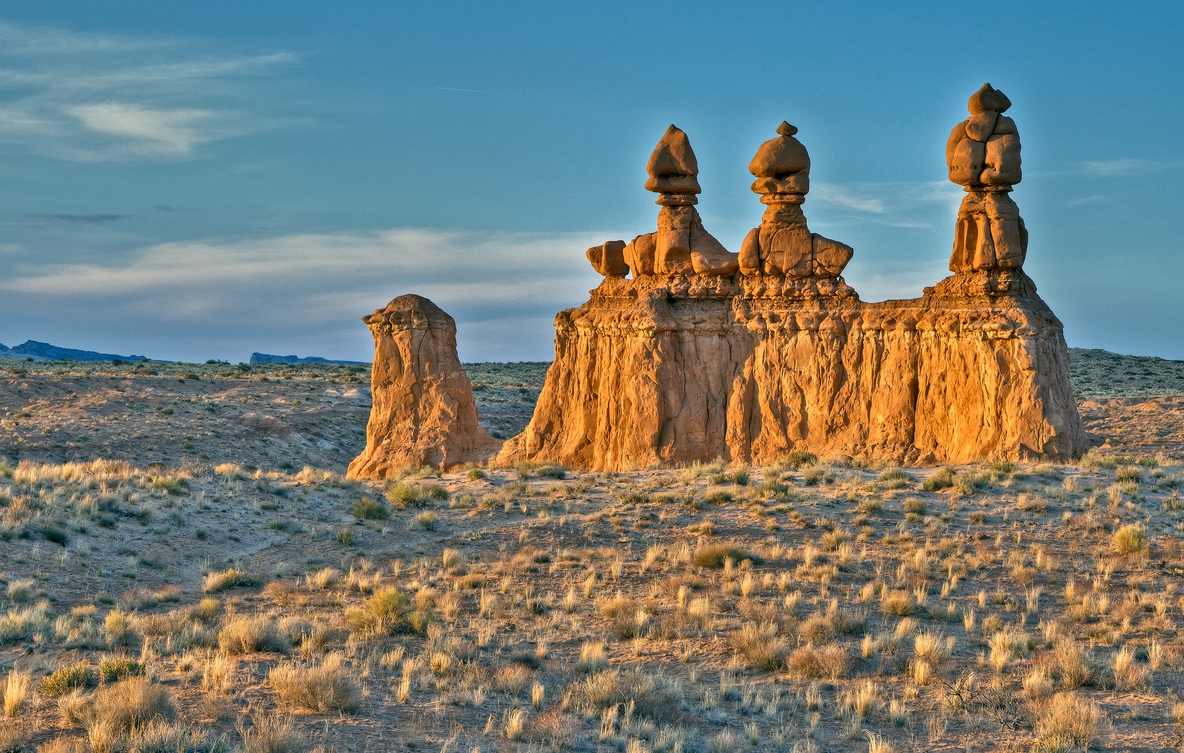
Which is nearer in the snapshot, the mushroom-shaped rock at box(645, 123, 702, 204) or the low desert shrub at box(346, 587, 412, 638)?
the low desert shrub at box(346, 587, 412, 638)

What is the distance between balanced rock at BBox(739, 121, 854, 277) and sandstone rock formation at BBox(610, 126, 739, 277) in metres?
1.41

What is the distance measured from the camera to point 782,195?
2802 cm

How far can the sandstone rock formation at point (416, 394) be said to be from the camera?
33028 mm

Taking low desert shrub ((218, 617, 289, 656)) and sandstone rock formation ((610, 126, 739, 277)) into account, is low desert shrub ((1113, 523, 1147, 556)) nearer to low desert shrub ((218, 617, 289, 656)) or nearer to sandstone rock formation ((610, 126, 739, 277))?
sandstone rock formation ((610, 126, 739, 277))

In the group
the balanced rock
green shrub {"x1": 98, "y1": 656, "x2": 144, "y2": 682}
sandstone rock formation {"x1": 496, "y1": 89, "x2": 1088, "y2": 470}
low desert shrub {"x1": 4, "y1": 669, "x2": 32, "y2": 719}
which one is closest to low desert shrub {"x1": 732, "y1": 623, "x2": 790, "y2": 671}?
green shrub {"x1": 98, "y1": 656, "x2": 144, "y2": 682}

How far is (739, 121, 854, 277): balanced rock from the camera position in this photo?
90.4ft

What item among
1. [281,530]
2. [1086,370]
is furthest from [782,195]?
[1086,370]

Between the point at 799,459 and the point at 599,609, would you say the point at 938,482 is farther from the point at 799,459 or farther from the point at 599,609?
the point at 599,609

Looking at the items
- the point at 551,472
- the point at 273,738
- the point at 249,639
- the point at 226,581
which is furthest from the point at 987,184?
the point at 273,738

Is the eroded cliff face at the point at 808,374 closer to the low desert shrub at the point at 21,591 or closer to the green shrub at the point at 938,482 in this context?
the green shrub at the point at 938,482

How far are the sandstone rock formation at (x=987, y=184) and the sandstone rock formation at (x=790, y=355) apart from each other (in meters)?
0.05

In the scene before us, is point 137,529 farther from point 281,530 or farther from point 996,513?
point 996,513

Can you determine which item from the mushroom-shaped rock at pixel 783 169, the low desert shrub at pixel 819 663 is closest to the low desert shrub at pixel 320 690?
the low desert shrub at pixel 819 663

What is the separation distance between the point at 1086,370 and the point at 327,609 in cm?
6964
